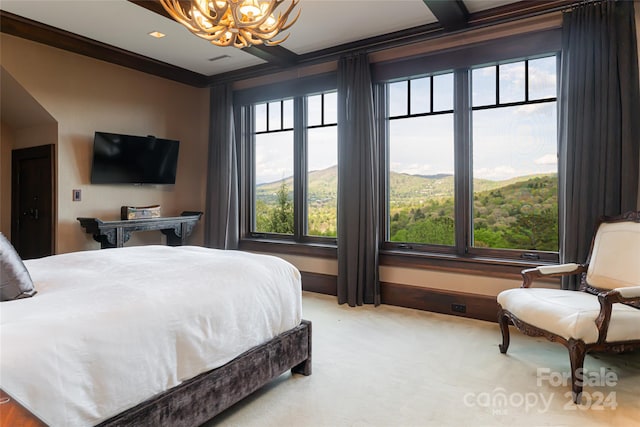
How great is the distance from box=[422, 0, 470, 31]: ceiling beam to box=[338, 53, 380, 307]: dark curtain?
95 centimetres

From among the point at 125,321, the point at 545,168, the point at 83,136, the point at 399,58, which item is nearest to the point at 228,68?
the point at 83,136

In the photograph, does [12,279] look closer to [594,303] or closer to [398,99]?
[594,303]

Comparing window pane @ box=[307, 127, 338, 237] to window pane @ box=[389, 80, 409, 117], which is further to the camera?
window pane @ box=[307, 127, 338, 237]

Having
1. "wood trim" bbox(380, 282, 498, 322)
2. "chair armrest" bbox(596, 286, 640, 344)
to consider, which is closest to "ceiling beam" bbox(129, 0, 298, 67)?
"wood trim" bbox(380, 282, 498, 322)

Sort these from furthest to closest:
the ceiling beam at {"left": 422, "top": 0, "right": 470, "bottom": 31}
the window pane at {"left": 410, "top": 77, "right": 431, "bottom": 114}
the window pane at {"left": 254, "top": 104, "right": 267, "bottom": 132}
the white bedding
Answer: the window pane at {"left": 254, "top": 104, "right": 267, "bottom": 132} < the window pane at {"left": 410, "top": 77, "right": 431, "bottom": 114} < the ceiling beam at {"left": 422, "top": 0, "right": 470, "bottom": 31} < the white bedding

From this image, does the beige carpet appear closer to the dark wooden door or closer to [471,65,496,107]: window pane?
[471,65,496,107]: window pane

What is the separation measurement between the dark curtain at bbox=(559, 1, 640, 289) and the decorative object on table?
4580 mm

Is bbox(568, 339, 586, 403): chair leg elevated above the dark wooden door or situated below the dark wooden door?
below

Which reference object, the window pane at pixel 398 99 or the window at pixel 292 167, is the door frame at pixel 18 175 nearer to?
the window at pixel 292 167

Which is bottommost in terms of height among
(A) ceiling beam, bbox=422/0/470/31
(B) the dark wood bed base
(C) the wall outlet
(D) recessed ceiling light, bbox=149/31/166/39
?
(C) the wall outlet

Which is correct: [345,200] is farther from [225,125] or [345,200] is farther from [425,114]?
[225,125]

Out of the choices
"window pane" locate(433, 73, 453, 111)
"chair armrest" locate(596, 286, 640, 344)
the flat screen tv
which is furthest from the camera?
the flat screen tv

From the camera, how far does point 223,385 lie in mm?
1949

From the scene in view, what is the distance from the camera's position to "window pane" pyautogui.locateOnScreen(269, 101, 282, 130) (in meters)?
5.38
